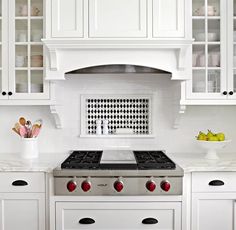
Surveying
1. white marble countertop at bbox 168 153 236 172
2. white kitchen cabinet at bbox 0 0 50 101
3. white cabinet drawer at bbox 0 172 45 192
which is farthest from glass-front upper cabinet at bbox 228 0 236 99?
white cabinet drawer at bbox 0 172 45 192

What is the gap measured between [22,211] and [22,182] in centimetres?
20

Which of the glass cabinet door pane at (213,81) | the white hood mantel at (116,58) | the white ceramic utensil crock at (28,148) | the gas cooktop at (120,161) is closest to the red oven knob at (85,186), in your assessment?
the gas cooktop at (120,161)

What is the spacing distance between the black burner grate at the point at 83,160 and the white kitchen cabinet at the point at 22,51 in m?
0.50

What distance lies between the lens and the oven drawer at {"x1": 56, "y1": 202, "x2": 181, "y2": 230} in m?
2.18

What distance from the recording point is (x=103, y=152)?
2701 millimetres

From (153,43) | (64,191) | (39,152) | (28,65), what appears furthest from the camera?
(39,152)

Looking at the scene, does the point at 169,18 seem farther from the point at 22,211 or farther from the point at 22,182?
the point at 22,211

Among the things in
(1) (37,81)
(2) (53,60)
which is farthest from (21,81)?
(2) (53,60)

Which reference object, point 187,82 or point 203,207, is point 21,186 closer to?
point 203,207

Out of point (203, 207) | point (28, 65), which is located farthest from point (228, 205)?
point (28, 65)

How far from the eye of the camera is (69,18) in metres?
2.46

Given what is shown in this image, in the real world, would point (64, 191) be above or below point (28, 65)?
below

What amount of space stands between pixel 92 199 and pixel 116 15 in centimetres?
130

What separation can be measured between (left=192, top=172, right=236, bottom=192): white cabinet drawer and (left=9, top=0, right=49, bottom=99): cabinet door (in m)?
1.24
